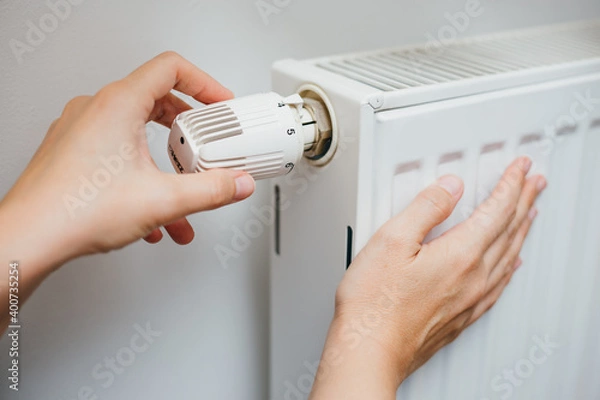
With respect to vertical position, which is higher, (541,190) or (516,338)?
(541,190)

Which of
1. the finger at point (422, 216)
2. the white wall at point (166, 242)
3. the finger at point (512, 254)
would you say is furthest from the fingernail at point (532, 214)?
the white wall at point (166, 242)

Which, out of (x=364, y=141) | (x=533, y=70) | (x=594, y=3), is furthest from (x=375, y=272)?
(x=594, y=3)

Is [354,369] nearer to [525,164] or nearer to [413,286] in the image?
[413,286]

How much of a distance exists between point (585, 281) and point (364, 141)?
317 millimetres

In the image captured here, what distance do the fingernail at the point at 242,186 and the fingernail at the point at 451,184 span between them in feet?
0.53

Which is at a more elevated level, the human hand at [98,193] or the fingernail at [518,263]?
the human hand at [98,193]

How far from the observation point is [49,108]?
54 cm

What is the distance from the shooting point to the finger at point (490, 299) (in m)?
0.58

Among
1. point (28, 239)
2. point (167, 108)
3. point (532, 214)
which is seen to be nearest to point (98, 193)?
point (28, 239)

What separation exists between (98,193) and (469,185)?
291 millimetres

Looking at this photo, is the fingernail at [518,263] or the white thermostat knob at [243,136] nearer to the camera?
the white thermostat knob at [243,136]

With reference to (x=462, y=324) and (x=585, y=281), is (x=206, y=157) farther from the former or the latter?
(x=585, y=281)

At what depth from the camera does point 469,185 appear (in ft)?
1.79

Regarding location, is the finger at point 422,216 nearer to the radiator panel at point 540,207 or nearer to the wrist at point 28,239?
the radiator panel at point 540,207
